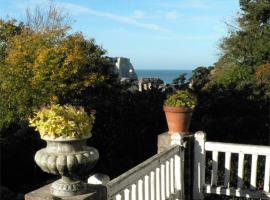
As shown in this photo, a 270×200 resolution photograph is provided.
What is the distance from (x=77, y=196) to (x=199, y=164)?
3.11 metres

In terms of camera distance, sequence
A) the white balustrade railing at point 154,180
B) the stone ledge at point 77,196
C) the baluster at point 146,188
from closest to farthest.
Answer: the stone ledge at point 77,196 → the white balustrade railing at point 154,180 → the baluster at point 146,188

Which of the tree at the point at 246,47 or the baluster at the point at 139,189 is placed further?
the tree at the point at 246,47

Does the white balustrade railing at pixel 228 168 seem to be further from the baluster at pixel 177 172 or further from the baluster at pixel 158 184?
the baluster at pixel 158 184

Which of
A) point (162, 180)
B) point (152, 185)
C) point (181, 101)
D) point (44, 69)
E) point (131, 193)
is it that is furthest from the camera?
point (44, 69)

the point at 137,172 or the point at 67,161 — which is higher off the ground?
the point at 67,161

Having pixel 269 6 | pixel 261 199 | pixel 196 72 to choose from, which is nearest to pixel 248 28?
pixel 269 6

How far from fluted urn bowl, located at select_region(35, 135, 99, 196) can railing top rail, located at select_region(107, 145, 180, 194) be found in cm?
35

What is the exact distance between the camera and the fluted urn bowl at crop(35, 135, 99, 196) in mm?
3125

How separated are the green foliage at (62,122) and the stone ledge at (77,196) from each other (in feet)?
1.33

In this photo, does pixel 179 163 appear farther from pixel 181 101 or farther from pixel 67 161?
pixel 67 161

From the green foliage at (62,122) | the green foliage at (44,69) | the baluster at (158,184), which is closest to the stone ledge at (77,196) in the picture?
the green foliage at (62,122)

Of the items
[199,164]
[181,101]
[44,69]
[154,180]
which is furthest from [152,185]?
[44,69]

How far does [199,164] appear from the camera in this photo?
6.01 metres

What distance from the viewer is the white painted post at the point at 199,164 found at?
19.6 ft
